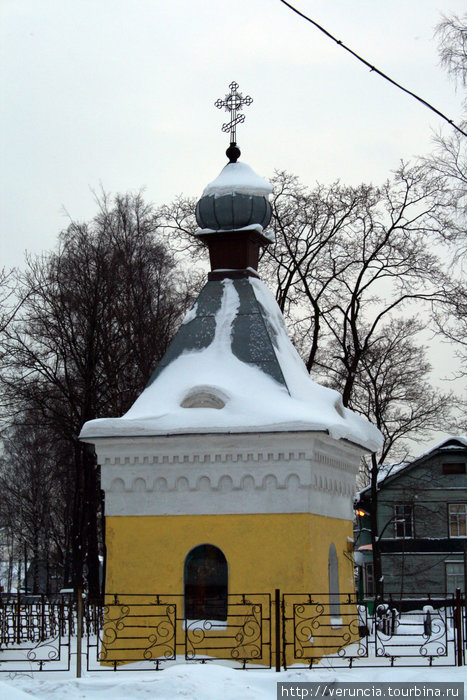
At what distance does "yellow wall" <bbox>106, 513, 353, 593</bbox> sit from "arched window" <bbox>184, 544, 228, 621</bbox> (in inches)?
4.0

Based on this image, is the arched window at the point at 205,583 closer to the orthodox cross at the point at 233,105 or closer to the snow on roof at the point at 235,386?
the snow on roof at the point at 235,386

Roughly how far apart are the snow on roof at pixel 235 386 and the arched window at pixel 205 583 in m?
1.54

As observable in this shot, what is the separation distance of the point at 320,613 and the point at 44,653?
4069 mm

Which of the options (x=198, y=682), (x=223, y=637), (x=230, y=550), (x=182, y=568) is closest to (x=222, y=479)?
(x=230, y=550)

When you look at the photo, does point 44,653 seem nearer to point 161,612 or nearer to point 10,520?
point 161,612

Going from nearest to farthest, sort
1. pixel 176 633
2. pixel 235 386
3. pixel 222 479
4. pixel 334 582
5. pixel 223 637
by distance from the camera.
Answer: pixel 223 637
pixel 176 633
pixel 222 479
pixel 235 386
pixel 334 582

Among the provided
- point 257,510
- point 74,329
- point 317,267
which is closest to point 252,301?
point 257,510

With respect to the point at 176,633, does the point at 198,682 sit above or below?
below

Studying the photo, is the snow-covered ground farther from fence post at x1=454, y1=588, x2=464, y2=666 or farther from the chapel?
the chapel

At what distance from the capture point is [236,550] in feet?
41.6

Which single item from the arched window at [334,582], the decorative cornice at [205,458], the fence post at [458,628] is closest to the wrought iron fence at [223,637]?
the fence post at [458,628]

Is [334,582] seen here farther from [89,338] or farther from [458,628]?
[89,338]

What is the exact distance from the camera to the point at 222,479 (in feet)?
42.2

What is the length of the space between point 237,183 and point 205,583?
5.68 metres
